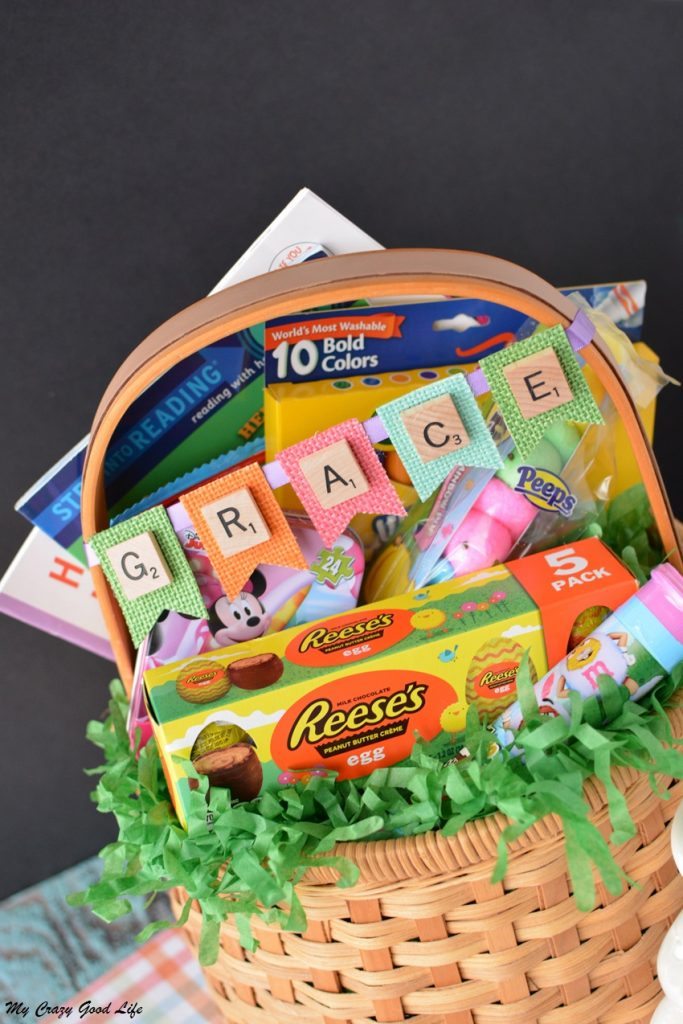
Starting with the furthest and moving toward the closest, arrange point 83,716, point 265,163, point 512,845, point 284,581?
point 83,716, point 265,163, point 284,581, point 512,845

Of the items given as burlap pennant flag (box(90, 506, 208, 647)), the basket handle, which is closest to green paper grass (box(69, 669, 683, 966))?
burlap pennant flag (box(90, 506, 208, 647))

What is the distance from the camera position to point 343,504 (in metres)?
0.80

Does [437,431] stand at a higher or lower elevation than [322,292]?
lower

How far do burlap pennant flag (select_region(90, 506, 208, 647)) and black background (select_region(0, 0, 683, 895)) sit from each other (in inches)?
11.8

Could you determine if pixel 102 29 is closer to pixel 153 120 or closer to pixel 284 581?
pixel 153 120

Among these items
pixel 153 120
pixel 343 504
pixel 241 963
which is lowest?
pixel 241 963

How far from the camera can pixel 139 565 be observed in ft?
2.63

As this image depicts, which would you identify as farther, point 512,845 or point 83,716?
point 83,716

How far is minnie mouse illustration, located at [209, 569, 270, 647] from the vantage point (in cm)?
88

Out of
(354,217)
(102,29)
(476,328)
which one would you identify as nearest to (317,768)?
(476,328)

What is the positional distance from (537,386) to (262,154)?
1.40 ft

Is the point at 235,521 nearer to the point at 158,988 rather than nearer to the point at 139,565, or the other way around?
the point at 139,565

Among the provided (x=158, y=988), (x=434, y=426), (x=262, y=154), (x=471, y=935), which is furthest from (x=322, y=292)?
(x=158, y=988)

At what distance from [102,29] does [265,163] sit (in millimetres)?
202
